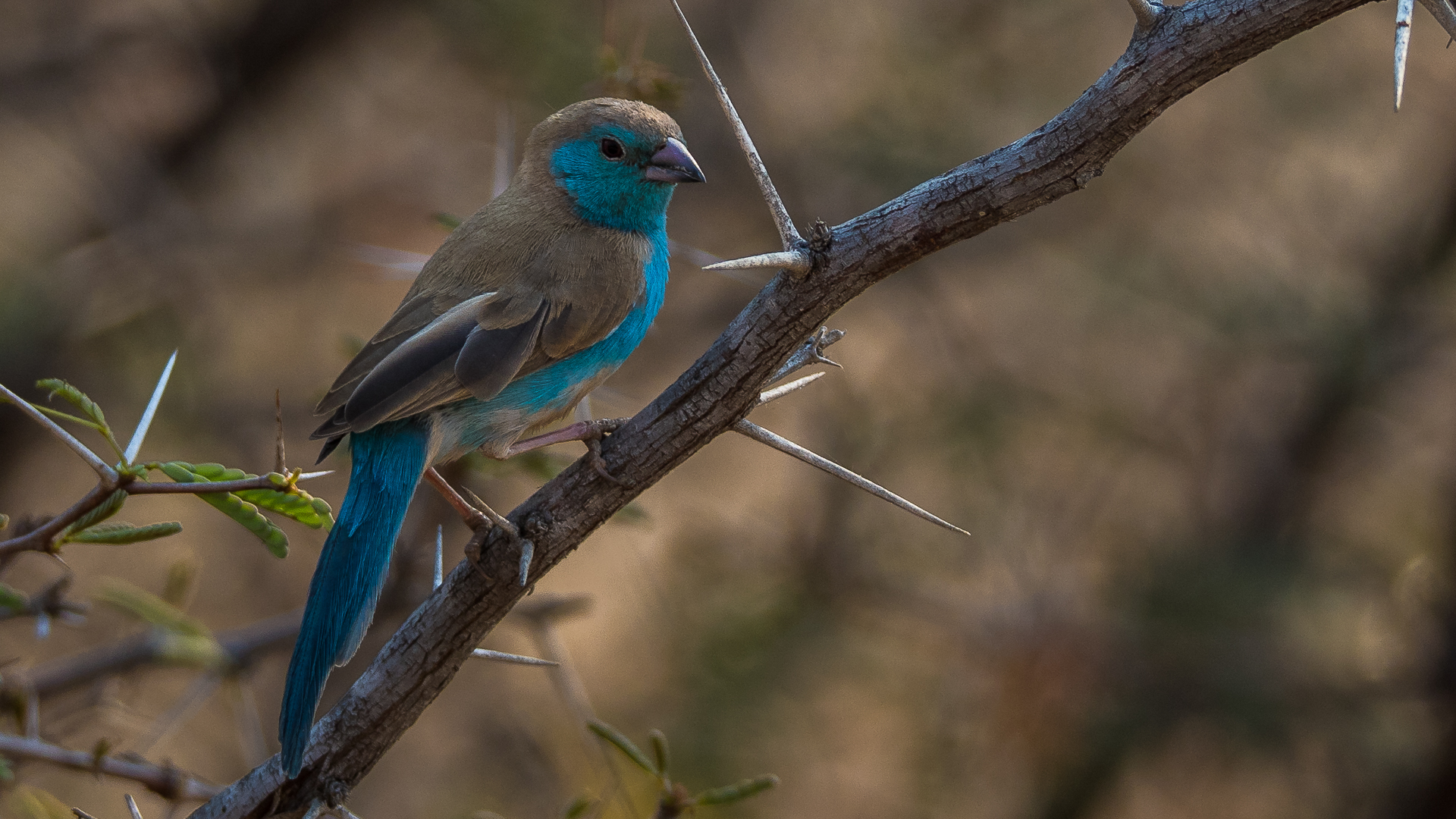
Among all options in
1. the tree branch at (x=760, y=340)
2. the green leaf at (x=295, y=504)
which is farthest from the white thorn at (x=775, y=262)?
the green leaf at (x=295, y=504)

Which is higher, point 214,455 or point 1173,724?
point 1173,724

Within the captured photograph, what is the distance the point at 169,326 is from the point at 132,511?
112 centimetres

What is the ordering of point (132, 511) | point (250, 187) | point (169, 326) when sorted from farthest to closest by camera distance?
point (250, 187) → point (132, 511) → point (169, 326)

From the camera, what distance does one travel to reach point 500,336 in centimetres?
305

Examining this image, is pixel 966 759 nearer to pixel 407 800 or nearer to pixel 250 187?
pixel 407 800

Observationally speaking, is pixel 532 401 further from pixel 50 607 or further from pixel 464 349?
pixel 50 607

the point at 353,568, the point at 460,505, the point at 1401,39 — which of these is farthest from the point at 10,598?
the point at 1401,39

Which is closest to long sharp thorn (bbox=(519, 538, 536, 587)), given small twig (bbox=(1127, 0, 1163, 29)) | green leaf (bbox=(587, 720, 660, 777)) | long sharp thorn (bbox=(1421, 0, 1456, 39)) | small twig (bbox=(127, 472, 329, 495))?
green leaf (bbox=(587, 720, 660, 777))

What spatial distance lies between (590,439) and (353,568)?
63 cm

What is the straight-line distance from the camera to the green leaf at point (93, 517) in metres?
1.91

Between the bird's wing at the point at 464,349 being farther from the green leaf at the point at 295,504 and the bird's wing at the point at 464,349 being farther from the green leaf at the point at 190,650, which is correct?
the green leaf at the point at 295,504

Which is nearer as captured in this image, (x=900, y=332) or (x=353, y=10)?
(x=353, y=10)

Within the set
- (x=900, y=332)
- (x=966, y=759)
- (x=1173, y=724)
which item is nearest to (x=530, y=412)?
(x=966, y=759)

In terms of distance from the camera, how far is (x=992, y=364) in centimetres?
613
